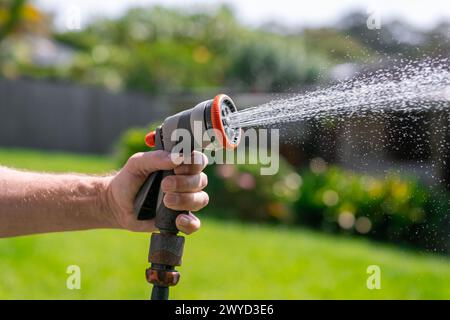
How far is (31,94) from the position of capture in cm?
1508

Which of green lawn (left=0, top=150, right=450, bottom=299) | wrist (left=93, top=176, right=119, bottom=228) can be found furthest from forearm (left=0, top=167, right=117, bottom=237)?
green lawn (left=0, top=150, right=450, bottom=299)

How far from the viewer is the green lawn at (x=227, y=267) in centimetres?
459

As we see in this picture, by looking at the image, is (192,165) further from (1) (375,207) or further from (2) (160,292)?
(1) (375,207)

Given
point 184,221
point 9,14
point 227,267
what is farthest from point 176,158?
point 9,14

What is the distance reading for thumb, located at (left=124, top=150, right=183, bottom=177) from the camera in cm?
188

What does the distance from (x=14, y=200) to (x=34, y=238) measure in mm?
3458

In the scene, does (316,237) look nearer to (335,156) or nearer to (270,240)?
(270,240)

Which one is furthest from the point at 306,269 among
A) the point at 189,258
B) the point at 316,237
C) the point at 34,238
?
the point at 34,238

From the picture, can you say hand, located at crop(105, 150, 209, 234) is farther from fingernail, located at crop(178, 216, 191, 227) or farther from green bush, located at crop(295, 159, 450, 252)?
green bush, located at crop(295, 159, 450, 252)

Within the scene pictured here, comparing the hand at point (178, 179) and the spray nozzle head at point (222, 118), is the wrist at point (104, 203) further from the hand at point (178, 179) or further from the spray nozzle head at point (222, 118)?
the spray nozzle head at point (222, 118)

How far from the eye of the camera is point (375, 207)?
7422mm

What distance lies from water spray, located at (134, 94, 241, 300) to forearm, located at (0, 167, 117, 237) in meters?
0.26

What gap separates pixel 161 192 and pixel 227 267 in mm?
3429

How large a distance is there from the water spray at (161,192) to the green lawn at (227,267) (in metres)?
2.49
